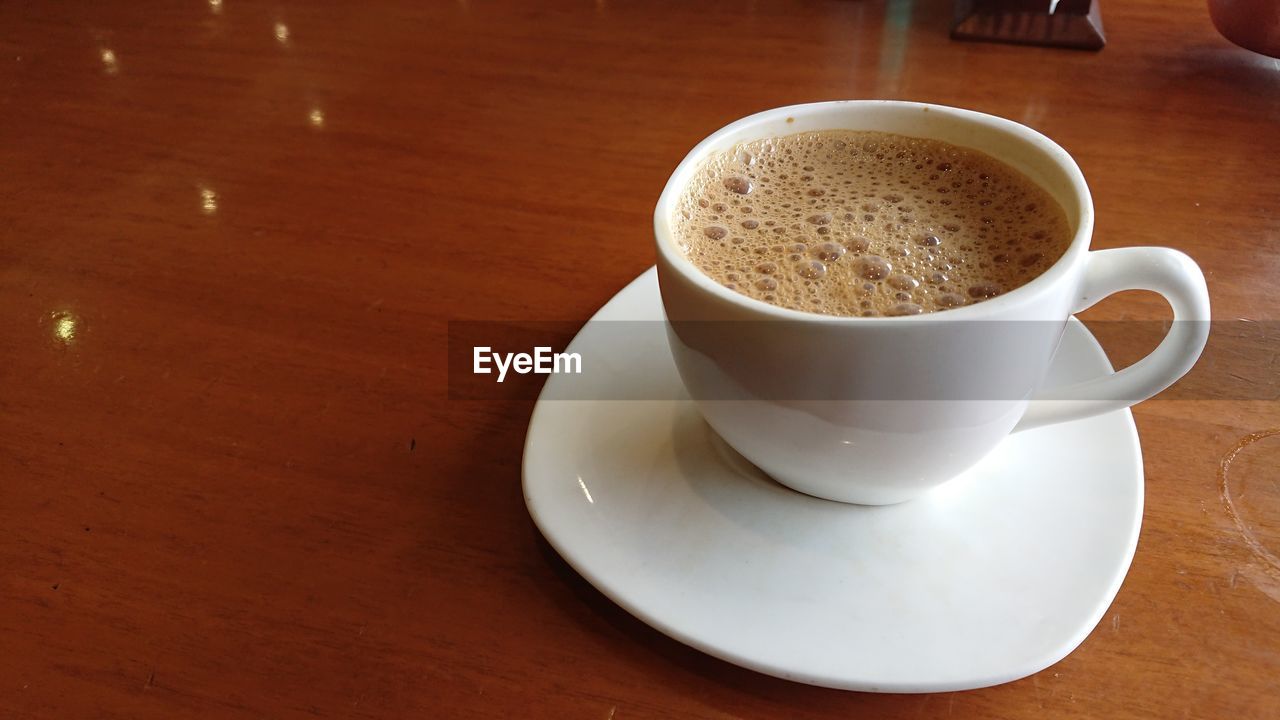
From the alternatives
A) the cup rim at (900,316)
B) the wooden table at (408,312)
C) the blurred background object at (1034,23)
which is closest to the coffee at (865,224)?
the cup rim at (900,316)

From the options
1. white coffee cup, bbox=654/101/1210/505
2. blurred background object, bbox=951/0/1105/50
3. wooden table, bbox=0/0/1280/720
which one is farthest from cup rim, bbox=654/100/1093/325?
blurred background object, bbox=951/0/1105/50

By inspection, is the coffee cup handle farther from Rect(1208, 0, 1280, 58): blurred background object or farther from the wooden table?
Rect(1208, 0, 1280, 58): blurred background object

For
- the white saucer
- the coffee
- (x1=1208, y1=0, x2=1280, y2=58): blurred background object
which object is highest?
the coffee

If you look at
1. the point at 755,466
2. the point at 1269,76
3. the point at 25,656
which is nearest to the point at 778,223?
the point at 755,466

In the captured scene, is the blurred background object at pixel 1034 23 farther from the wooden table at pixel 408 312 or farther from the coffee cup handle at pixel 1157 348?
the coffee cup handle at pixel 1157 348

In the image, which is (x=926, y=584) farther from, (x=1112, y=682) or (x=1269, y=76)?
(x=1269, y=76)

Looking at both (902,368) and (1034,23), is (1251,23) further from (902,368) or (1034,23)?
(902,368)

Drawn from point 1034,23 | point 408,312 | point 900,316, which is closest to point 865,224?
point 900,316

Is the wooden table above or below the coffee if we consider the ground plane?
below
